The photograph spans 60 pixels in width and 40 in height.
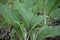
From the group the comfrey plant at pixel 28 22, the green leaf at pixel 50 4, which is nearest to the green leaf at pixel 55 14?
the green leaf at pixel 50 4

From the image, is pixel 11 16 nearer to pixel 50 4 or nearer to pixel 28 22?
pixel 28 22

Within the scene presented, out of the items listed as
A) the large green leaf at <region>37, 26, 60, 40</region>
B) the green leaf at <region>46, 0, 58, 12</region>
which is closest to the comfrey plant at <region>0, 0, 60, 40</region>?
the large green leaf at <region>37, 26, 60, 40</region>

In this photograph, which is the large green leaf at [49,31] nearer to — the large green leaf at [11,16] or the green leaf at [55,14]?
the large green leaf at [11,16]

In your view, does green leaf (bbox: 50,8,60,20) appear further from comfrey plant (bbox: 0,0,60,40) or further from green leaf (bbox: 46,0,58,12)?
comfrey plant (bbox: 0,0,60,40)

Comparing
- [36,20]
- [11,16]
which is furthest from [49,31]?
[11,16]

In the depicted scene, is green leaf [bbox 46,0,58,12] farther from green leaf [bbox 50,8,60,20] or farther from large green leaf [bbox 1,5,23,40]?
large green leaf [bbox 1,5,23,40]

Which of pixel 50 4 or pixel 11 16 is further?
pixel 50 4

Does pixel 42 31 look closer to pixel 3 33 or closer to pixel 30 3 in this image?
pixel 30 3

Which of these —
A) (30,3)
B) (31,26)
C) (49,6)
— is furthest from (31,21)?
(49,6)

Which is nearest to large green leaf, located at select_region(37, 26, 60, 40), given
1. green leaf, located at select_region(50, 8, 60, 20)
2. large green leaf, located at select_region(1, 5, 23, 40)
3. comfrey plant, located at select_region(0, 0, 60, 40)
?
comfrey plant, located at select_region(0, 0, 60, 40)

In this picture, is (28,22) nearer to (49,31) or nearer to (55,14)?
(49,31)

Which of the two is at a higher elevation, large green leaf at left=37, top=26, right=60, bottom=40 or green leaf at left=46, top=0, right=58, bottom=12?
green leaf at left=46, top=0, right=58, bottom=12

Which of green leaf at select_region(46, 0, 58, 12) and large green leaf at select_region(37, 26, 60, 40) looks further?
green leaf at select_region(46, 0, 58, 12)

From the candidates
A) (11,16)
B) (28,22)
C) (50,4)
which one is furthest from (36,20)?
(50,4)
